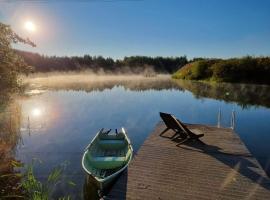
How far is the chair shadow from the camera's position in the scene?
323 inches

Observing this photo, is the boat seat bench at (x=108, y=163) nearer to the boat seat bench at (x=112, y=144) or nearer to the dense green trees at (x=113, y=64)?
the boat seat bench at (x=112, y=144)

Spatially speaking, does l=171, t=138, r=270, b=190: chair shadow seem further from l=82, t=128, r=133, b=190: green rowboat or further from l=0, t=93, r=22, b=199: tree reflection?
l=0, t=93, r=22, b=199: tree reflection

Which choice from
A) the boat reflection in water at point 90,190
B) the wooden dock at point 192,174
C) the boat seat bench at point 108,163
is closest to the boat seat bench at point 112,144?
the wooden dock at point 192,174

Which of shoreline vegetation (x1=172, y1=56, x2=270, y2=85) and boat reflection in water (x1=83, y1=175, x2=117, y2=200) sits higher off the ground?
shoreline vegetation (x1=172, y1=56, x2=270, y2=85)

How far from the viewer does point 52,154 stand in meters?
13.8

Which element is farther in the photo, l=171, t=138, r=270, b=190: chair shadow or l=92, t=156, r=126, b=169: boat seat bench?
l=92, t=156, r=126, b=169: boat seat bench

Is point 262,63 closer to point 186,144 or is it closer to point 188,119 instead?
point 188,119

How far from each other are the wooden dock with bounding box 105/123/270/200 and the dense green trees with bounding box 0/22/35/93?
843 centimetres

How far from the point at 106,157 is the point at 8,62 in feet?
25.3

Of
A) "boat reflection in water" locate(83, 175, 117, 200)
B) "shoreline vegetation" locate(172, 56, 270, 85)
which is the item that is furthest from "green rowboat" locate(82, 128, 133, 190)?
→ "shoreline vegetation" locate(172, 56, 270, 85)

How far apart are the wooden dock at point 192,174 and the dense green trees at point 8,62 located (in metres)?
8.43

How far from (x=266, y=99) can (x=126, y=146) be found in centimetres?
2760

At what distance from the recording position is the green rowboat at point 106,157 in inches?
327

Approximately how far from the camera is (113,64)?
121 meters
